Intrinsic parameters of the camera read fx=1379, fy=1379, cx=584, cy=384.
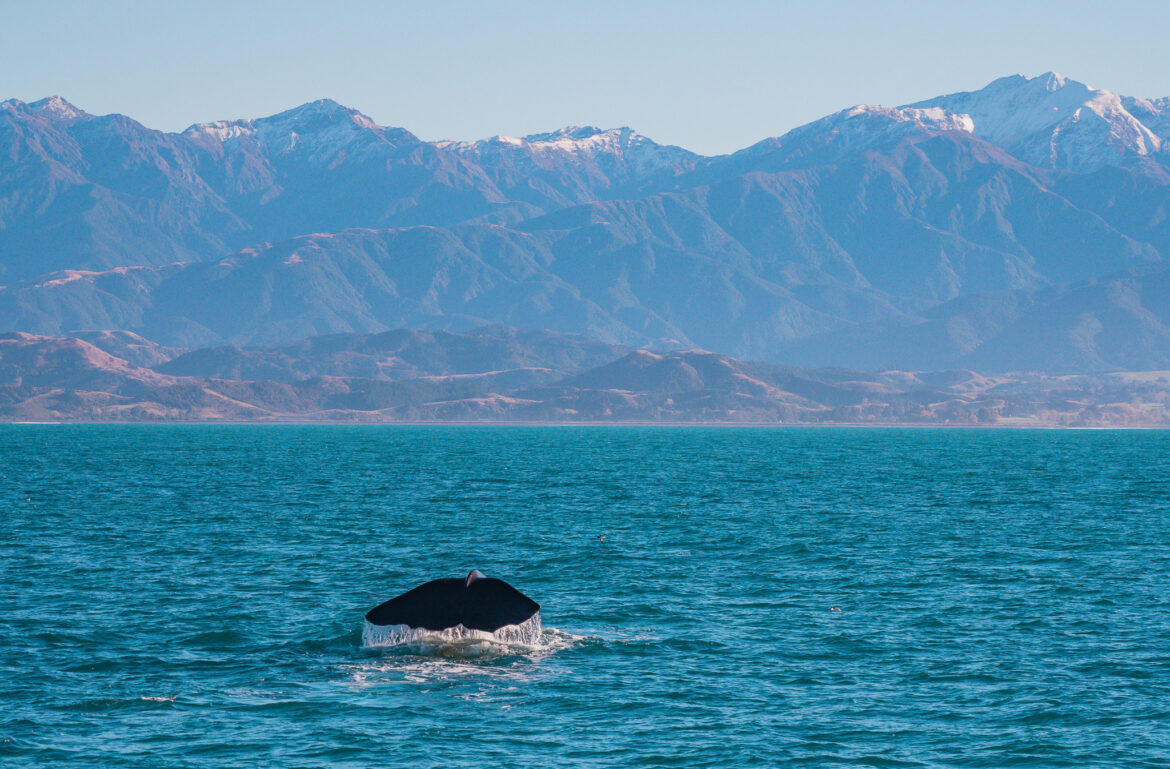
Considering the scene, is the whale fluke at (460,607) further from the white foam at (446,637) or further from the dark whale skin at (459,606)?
the white foam at (446,637)

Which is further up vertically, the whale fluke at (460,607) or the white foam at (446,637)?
the whale fluke at (460,607)

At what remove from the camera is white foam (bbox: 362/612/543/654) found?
143ft

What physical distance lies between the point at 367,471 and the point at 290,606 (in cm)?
10718

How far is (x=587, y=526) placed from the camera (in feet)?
290

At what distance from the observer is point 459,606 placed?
4256 cm

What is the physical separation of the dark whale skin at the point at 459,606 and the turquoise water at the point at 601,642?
1.26 meters

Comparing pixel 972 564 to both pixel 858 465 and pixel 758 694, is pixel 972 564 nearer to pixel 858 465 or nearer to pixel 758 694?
pixel 758 694

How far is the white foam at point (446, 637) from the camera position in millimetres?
43719

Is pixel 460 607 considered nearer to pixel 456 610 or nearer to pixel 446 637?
pixel 456 610

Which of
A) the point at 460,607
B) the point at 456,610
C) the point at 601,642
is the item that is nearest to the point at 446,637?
the point at 456,610

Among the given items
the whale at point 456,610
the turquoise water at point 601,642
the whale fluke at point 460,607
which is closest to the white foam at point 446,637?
the whale at point 456,610

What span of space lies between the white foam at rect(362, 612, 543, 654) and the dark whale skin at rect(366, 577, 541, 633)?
0.55 m

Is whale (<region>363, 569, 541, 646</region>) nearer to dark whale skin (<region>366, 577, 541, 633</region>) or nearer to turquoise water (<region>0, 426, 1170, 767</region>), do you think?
dark whale skin (<region>366, 577, 541, 633</region>)

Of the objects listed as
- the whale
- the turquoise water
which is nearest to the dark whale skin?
the whale
